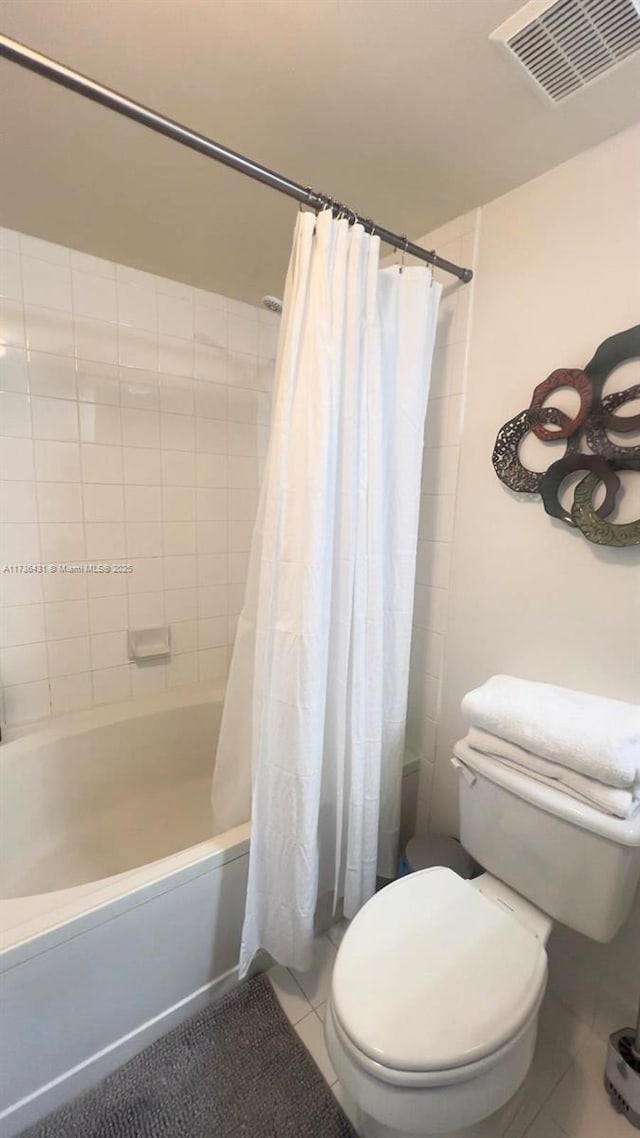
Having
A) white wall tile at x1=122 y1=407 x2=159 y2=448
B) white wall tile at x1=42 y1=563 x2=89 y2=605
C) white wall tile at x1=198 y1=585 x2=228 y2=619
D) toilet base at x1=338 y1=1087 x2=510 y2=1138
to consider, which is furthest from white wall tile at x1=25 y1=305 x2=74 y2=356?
toilet base at x1=338 y1=1087 x2=510 y2=1138

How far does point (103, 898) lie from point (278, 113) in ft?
5.79

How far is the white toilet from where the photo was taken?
2.47 ft

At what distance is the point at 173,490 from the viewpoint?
1.83 meters

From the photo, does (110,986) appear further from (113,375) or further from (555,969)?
(113,375)

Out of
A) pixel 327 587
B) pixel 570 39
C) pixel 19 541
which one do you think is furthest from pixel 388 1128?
pixel 570 39

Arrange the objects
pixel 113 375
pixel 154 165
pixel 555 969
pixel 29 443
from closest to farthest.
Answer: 1. pixel 154 165
2. pixel 555 969
3. pixel 29 443
4. pixel 113 375

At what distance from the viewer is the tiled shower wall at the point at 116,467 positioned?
1.53 meters

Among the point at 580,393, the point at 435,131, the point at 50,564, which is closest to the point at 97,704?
the point at 50,564

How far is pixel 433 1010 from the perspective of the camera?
79 centimetres

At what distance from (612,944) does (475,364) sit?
1588 mm

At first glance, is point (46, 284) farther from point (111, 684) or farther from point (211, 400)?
point (111, 684)

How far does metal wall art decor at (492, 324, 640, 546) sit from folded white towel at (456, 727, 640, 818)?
52 centimetres

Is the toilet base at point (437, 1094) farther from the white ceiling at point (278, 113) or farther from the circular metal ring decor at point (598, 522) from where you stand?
the white ceiling at point (278, 113)

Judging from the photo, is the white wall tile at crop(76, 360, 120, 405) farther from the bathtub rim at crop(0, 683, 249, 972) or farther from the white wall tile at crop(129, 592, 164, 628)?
the bathtub rim at crop(0, 683, 249, 972)
